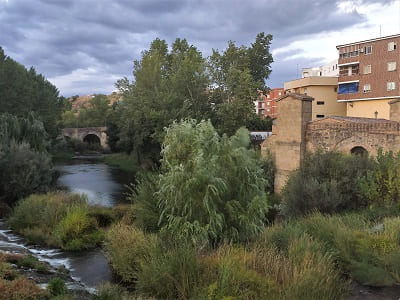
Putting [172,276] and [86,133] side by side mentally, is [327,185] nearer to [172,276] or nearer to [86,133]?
[172,276]

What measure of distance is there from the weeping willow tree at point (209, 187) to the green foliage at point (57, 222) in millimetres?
4787

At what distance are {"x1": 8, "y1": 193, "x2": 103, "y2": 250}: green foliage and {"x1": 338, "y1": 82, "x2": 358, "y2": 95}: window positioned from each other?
3334cm

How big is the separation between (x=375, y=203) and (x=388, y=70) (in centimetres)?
2793

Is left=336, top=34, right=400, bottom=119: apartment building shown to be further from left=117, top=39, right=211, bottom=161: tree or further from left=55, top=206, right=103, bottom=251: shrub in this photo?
left=55, top=206, right=103, bottom=251: shrub

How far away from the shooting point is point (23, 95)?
4069cm

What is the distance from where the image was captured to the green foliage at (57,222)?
13.6m

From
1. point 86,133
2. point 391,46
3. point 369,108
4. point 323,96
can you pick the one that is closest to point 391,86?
point 369,108

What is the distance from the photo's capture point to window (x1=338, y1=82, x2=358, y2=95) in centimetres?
4116

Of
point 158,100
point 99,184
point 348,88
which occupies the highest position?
point 348,88

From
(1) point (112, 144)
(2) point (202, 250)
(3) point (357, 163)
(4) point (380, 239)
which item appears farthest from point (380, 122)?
(1) point (112, 144)

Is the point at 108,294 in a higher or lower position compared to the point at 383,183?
lower

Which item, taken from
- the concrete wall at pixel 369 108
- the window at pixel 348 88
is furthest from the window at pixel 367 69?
the concrete wall at pixel 369 108

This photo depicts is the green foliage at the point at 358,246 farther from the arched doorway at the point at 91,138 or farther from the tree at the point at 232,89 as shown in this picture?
the arched doorway at the point at 91,138

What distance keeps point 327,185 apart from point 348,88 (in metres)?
30.1
